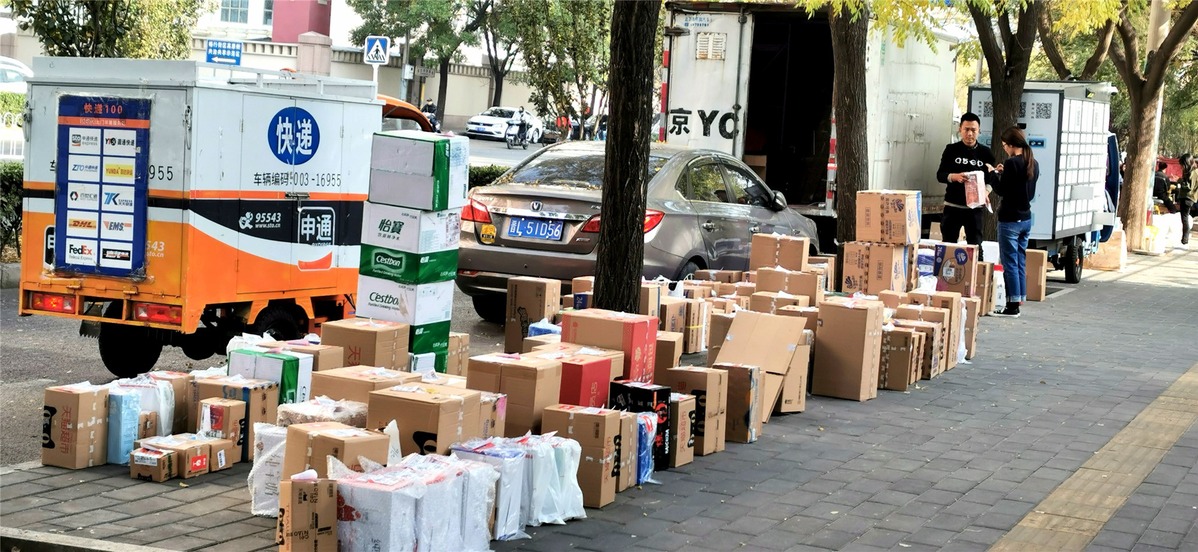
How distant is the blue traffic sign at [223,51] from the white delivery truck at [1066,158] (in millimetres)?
13009

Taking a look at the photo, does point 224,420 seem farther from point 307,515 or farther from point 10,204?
point 10,204

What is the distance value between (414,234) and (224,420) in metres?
1.69

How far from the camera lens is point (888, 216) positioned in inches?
471

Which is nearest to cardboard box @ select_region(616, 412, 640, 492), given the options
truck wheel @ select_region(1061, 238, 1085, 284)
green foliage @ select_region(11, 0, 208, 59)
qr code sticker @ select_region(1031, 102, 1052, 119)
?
green foliage @ select_region(11, 0, 208, 59)

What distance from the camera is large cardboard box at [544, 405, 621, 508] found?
6.16 meters

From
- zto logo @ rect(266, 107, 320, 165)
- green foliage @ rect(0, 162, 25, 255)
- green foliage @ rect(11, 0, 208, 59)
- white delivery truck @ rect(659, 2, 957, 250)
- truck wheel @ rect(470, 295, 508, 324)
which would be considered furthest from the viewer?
Answer: green foliage @ rect(11, 0, 208, 59)

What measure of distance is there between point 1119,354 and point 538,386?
7.29 meters

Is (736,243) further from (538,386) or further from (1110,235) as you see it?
(1110,235)

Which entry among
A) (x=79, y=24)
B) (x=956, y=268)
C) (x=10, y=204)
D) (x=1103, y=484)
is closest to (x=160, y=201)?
(x=1103, y=484)

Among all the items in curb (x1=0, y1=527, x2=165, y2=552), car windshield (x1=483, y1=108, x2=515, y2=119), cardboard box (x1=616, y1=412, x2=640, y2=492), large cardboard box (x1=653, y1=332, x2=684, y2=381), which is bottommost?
curb (x1=0, y1=527, x2=165, y2=552)

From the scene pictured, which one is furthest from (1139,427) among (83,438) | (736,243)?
(83,438)

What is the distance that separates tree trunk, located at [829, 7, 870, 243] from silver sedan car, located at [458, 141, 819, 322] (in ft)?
4.54

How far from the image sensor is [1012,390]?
9.84 m

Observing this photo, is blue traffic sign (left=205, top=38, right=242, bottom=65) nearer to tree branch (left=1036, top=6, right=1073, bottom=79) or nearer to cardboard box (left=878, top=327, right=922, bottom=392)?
tree branch (left=1036, top=6, right=1073, bottom=79)
